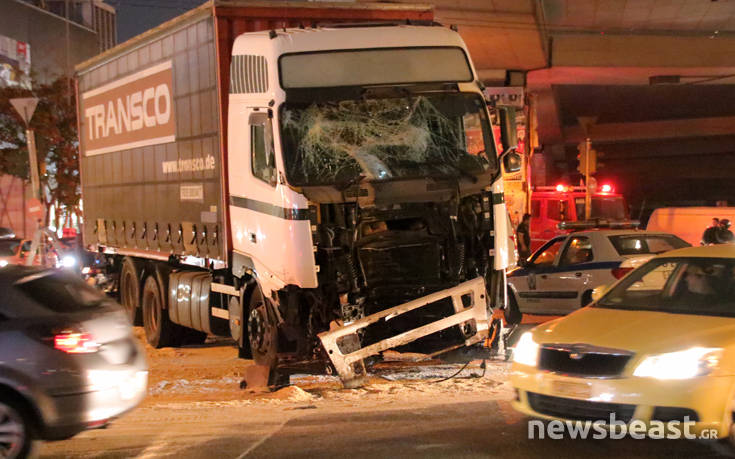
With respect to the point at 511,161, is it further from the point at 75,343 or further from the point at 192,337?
the point at 192,337

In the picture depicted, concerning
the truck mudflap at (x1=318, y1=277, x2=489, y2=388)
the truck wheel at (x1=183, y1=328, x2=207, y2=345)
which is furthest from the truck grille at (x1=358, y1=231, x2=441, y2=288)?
the truck wheel at (x1=183, y1=328, x2=207, y2=345)

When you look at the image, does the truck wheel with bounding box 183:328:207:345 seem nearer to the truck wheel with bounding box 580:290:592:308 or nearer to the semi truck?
the semi truck

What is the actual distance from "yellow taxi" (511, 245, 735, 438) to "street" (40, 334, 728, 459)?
1.55 ft

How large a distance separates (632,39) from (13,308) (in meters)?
27.4

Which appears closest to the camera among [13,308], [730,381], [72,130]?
[730,381]

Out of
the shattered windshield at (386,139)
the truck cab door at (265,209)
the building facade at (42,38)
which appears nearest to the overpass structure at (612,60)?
the truck cab door at (265,209)

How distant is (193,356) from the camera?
1291 cm

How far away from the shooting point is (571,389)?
254 inches

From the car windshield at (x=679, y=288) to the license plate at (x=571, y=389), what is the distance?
1.16m

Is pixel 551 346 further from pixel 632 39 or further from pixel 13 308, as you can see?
pixel 632 39

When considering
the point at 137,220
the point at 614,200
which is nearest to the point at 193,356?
the point at 137,220

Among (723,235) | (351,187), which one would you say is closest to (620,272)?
(351,187)

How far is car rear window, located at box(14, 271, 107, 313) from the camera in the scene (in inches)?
264

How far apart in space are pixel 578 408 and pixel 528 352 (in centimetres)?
73
